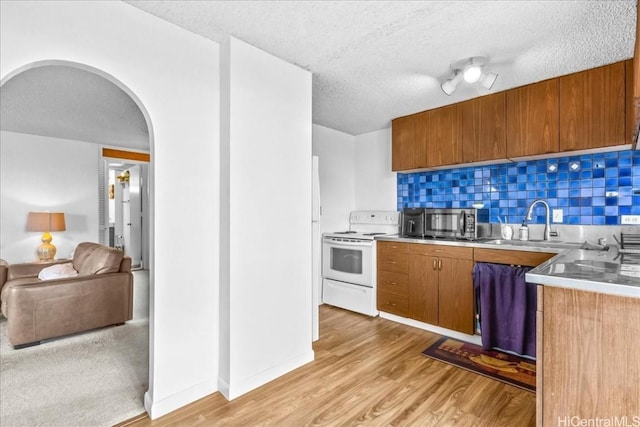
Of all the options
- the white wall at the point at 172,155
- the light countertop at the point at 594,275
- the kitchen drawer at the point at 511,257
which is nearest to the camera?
the light countertop at the point at 594,275

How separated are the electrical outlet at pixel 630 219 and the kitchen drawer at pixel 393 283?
71.4 inches

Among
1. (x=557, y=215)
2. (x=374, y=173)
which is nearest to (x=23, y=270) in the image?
(x=374, y=173)

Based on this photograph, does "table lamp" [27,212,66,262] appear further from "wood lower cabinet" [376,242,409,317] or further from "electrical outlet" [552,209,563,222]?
"electrical outlet" [552,209,563,222]

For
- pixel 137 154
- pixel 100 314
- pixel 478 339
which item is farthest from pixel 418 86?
pixel 137 154

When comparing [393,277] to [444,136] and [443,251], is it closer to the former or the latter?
[443,251]

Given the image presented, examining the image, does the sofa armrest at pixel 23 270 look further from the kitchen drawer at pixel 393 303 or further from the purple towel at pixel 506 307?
the purple towel at pixel 506 307

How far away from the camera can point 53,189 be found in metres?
4.61

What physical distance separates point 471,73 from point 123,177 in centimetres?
676

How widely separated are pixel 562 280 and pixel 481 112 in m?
2.22

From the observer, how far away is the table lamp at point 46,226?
4.14 meters

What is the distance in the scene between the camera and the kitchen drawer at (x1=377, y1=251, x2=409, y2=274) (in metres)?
3.26

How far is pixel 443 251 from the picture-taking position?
2.96 metres

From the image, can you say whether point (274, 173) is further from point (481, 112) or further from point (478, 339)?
point (478, 339)

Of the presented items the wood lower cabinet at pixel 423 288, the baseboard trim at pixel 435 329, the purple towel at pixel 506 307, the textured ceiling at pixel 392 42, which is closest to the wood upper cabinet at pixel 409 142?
the textured ceiling at pixel 392 42
